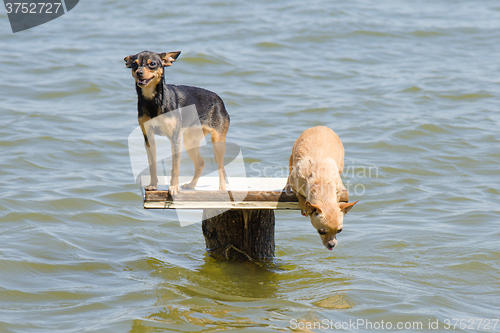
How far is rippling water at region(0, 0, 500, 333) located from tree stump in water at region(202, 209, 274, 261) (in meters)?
0.19

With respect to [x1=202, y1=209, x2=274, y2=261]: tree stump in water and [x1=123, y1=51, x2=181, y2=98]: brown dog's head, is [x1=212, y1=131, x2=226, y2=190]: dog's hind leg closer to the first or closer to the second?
[x1=202, y1=209, x2=274, y2=261]: tree stump in water

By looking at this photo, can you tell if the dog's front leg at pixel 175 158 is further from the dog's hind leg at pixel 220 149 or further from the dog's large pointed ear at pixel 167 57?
the dog's large pointed ear at pixel 167 57

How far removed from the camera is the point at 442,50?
21859mm

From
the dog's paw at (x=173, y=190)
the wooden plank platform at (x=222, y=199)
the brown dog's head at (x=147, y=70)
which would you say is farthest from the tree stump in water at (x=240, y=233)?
the brown dog's head at (x=147, y=70)

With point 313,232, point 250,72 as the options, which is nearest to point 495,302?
point 313,232

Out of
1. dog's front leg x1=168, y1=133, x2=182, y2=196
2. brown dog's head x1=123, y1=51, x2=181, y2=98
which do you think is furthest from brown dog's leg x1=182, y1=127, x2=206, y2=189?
brown dog's head x1=123, y1=51, x2=181, y2=98

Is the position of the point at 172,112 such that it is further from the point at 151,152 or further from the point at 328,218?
the point at 328,218

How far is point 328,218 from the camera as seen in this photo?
6.03 m

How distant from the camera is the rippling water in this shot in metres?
6.97

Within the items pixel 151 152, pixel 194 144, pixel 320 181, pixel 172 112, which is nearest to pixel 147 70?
pixel 172 112

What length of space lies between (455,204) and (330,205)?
5790 mm

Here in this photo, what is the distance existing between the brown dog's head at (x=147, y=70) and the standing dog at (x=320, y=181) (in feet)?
6.33

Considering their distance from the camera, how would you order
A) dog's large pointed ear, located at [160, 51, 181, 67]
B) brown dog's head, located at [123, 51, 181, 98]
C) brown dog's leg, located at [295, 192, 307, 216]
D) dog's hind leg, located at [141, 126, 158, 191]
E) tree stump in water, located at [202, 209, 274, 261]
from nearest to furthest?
1. brown dog's head, located at [123, 51, 181, 98]
2. dog's large pointed ear, located at [160, 51, 181, 67]
3. dog's hind leg, located at [141, 126, 158, 191]
4. brown dog's leg, located at [295, 192, 307, 216]
5. tree stump in water, located at [202, 209, 274, 261]

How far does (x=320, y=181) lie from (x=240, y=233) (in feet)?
6.25
